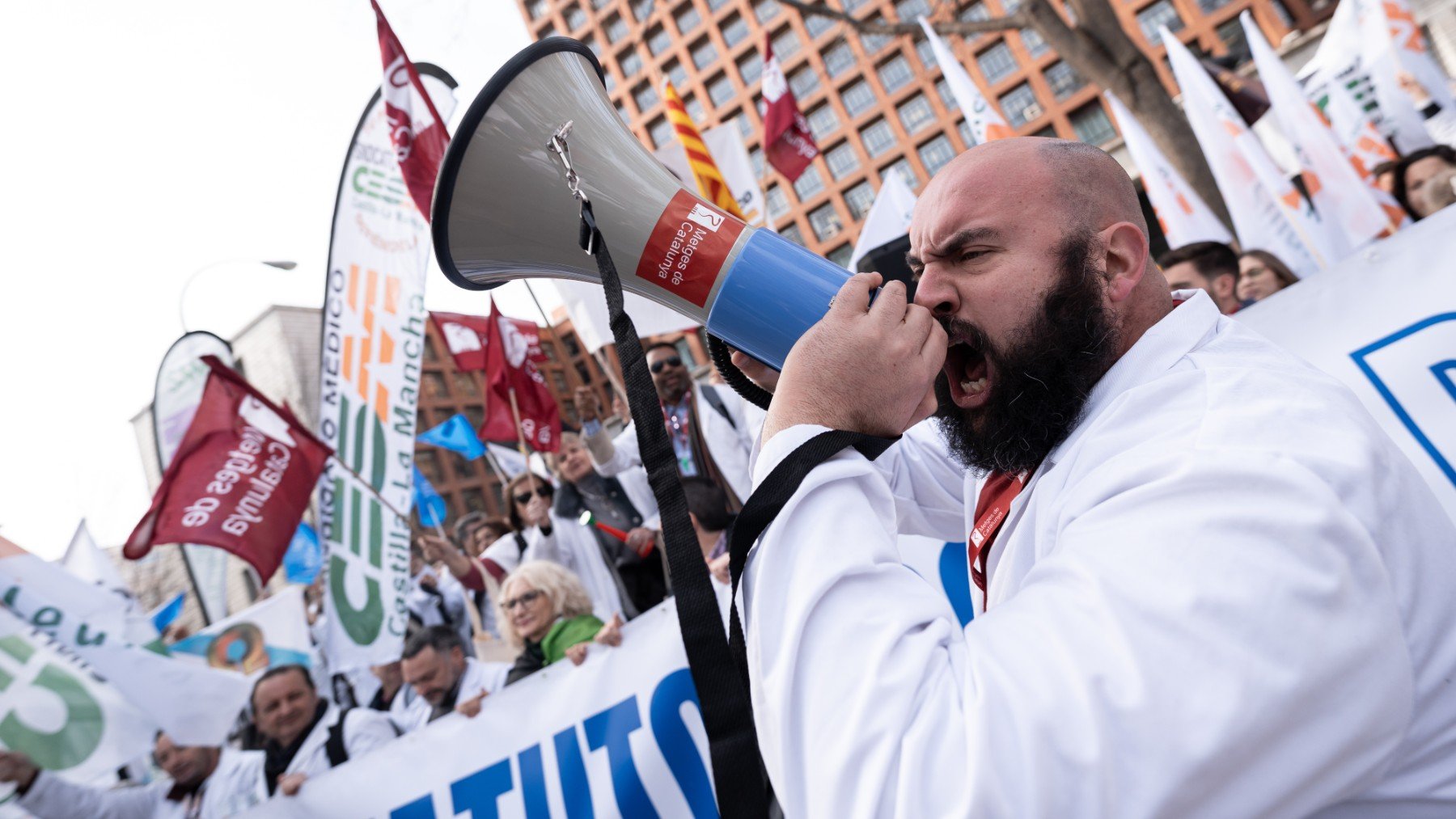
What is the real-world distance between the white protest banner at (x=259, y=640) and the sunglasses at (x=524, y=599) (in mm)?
2823

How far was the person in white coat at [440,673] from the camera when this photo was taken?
398cm

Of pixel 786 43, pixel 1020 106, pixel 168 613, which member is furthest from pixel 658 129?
pixel 168 613

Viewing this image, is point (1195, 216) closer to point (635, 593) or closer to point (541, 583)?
point (635, 593)

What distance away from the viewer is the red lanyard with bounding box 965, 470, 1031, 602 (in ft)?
4.30

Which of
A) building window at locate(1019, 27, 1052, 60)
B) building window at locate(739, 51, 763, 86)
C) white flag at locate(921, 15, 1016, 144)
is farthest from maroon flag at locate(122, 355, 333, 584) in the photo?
building window at locate(739, 51, 763, 86)

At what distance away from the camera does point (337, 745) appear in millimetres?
3871

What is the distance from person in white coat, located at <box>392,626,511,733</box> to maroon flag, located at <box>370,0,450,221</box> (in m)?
2.10

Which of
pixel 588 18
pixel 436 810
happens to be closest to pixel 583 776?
pixel 436 810

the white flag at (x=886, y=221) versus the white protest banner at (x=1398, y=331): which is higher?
the white flag at (x=886, y=221)

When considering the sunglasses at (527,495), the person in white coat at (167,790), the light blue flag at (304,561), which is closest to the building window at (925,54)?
the light blue flag at (304,561)

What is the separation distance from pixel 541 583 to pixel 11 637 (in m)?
2.26

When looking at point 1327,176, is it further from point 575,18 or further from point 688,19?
point 575,18

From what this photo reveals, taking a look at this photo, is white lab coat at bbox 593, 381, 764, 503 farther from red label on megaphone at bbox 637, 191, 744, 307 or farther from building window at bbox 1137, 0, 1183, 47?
building window at bbox 1137, 0, 1183, 47

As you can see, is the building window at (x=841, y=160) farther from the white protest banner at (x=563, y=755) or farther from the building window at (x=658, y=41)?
the white protest banner at (x=563, y=755)
